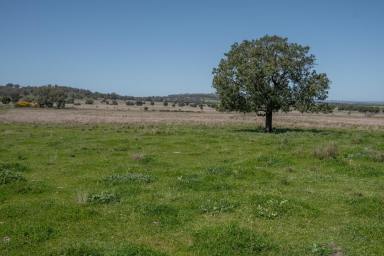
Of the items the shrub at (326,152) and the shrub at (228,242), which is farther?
the shrub at (326,152)

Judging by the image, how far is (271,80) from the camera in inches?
1720

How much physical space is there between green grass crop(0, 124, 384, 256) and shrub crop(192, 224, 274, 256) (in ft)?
0.09

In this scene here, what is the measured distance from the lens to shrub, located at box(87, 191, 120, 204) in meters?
14.2

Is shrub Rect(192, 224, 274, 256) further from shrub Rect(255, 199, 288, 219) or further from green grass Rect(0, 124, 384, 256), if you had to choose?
shrub Rect(255, 199, 288, 219)

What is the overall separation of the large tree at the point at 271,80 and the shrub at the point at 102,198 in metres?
29.8

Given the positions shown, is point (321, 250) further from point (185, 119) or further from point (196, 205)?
point (185, 119)

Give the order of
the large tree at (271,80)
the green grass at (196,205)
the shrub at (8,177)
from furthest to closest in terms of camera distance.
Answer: the large tree at (271,80) < the shrub at (8,177) < the green grass at (196,205)

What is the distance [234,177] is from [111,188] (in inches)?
206

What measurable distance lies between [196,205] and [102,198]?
3178mm

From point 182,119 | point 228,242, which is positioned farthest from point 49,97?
point 228,242

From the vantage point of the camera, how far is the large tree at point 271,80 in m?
42.7

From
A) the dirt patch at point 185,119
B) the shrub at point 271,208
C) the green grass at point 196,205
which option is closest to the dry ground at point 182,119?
the dirt patch at point 185,119

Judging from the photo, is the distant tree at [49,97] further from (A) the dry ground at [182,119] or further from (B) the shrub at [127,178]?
(B) the shrub at [127,178]

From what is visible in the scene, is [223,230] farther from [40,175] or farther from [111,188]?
[40,175]
